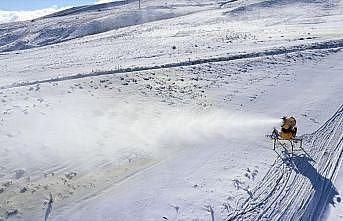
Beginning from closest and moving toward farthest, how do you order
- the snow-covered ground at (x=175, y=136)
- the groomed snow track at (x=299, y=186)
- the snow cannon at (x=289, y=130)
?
the groomed snow track at (x=299, y=186) → the snow-covered ground at (x=175, y=136) → the snow cannon at (x=289, y=130)

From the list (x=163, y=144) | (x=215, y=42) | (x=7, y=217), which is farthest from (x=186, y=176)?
(x=215, y=42)

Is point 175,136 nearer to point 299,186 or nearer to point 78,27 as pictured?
point 299,186

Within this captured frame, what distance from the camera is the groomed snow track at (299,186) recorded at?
34.8 feet

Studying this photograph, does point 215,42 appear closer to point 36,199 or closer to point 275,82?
point 275,82

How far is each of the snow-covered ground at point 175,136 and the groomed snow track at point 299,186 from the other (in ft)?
0.10

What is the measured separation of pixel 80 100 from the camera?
61.4 ft

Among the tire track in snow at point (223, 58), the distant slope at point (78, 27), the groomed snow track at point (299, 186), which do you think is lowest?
the distant slope at point (78, 27)

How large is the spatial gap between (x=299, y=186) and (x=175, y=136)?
16.4 ft

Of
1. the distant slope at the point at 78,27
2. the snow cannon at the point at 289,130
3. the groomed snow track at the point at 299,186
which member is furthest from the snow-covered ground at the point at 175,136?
the distant slope at the point at 78,27

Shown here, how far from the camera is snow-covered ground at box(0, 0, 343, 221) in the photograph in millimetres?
11070

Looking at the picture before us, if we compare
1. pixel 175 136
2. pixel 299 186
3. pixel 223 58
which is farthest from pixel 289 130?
pixel 223 58

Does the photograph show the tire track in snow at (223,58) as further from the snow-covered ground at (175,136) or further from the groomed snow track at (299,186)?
the groomed snow track at (299,186)

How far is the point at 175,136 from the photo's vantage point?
1552cm

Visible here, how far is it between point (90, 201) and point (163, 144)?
414 centimetres
